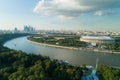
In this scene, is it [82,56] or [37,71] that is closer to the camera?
[37,71]

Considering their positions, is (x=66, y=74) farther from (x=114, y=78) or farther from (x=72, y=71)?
(x=114, y=78)

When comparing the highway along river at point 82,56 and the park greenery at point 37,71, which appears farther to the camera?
the highway along river at point 82,56

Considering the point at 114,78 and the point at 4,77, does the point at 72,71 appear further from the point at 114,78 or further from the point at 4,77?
the point at 4,77

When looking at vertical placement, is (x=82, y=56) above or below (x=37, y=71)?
below

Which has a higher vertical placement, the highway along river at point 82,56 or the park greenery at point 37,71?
the park greenery at point 37,71

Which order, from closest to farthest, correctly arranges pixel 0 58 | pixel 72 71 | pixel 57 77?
pixel 57 77, pixel 72 71, pixel 0 58

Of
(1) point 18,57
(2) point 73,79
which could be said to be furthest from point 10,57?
(2) point 73,79

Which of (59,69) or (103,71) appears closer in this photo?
(59,69)

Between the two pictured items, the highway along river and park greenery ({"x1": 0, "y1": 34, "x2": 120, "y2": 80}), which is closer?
park greenery ({"x1": 0, "y1": 34, "x2": 120, "y2": 80})

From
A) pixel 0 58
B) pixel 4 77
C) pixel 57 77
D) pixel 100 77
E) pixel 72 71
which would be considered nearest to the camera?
pixel 4 77

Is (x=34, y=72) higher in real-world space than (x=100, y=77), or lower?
higher

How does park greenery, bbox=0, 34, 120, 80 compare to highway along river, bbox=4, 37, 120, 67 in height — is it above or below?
above
